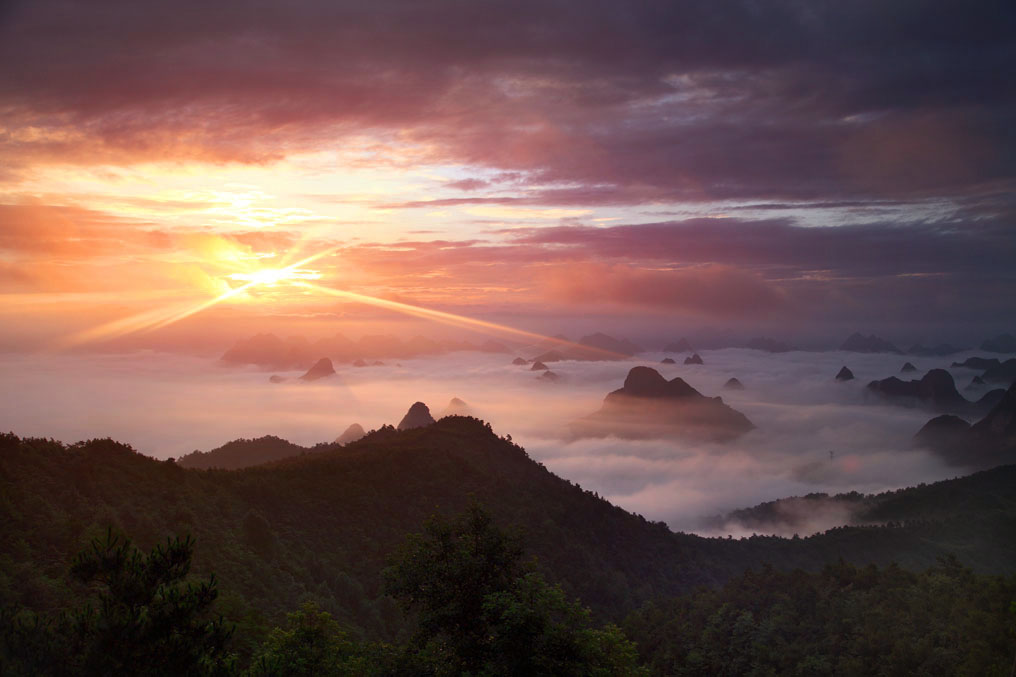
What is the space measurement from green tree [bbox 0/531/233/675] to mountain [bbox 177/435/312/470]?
284 feet

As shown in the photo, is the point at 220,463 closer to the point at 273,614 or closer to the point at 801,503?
the point at 273,614

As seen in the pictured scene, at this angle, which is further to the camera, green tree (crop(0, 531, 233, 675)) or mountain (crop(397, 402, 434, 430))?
mountain (crop(397, 402, 434, 430))

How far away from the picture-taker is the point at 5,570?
2225 centimetres

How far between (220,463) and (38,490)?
234 ft

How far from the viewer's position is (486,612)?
18516mm

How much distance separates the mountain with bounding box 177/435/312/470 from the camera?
99750mm

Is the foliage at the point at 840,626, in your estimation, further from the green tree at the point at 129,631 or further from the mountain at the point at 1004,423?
the mountain at the point at 1004,423

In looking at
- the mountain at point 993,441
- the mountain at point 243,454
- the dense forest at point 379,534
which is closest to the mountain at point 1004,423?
the mountain at point 993,441

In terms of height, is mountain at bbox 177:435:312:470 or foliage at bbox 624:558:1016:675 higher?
mountain at bbox 177:435:312:470

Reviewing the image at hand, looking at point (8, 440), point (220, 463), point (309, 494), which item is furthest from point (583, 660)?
point (220, 463)

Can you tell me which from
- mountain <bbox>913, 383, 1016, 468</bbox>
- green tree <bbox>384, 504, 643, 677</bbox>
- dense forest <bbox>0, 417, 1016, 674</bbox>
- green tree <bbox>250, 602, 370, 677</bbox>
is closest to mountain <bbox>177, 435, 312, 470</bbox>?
dense forest <bbox>0, 417, 1016, 674</bbox>

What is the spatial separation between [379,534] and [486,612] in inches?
1497

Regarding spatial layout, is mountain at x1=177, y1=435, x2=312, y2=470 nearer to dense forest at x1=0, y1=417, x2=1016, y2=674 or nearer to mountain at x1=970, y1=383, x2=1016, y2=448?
dense forest at x1=0, y1=417, x2=1016, y2=674

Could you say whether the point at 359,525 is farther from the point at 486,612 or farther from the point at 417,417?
the point at 417,417
